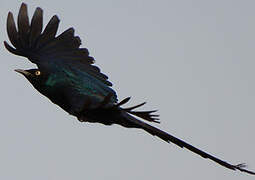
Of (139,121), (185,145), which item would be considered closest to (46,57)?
(139,121)

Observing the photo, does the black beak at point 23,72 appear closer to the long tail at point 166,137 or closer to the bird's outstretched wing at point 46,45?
the bird's outstretched wing at point 46,45

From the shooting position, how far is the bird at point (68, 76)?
638 centimetres

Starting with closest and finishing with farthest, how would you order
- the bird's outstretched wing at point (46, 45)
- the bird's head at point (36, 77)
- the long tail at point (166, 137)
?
the long tail at point (166, 137) < the bird's head at point (36, 77) < the bird's outstretched wing at point (46, 45)

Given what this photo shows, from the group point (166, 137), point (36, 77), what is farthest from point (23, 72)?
point (166, 137)

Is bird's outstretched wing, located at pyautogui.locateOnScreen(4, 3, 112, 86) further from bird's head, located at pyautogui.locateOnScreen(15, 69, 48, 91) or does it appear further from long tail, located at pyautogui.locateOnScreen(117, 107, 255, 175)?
long tail, located at pyautogui.locateOnScreen(117, 107, 255, 175)

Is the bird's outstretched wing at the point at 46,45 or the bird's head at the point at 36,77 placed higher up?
the bird's outstretched wing at the point at 46,45

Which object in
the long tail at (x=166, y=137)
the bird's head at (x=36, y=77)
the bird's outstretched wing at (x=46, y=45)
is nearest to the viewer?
the long tail at (x=166, y=137)

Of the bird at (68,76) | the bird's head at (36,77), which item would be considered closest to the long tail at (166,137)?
the bird at (68,76)

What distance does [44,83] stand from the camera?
7.30 metres

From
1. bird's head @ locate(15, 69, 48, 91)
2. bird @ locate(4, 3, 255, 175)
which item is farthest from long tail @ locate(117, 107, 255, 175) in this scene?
bird's head @ locate(15, 69, 48, 91)

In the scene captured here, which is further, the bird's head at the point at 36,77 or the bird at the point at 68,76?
the bird's head at the point at 36,77

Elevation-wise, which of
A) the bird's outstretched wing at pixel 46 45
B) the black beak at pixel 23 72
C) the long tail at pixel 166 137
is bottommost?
the long tail at pixel 166 137

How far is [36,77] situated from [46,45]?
1.06 m

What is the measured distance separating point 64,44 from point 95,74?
2.37 ft
